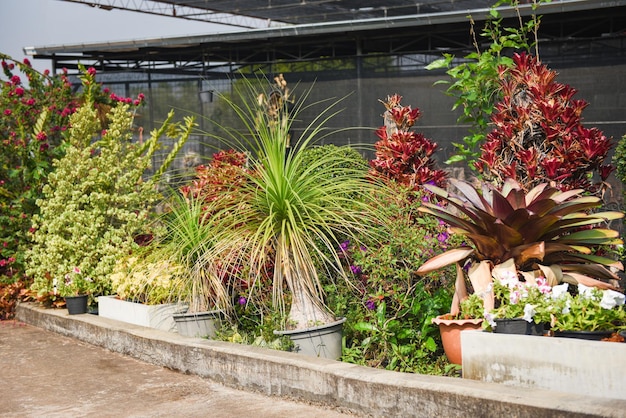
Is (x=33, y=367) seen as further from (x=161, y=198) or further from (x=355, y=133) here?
(x=355, y=133)

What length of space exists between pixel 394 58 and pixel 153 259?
15.9 ft

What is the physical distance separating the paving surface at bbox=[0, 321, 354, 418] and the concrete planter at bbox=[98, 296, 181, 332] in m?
0.35

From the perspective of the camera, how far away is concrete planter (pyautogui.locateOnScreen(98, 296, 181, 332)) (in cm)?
681

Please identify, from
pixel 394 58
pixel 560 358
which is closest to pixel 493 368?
pixel 560 358

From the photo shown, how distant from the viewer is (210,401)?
519 centimetres

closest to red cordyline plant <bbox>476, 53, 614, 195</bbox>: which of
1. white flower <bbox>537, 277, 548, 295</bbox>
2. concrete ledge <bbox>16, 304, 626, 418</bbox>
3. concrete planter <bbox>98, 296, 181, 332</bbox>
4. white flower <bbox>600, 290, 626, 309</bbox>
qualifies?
white flower <bbox>537, 277, 548, 295</bbox>

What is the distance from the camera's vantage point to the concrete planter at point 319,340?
551 centimetres

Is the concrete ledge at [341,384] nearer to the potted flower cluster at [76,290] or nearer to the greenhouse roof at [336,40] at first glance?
the potted flower cluster at [76,290]

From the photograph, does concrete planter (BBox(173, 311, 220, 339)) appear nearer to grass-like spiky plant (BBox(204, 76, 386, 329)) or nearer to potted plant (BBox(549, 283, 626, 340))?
grass-like spiky plant (BBox(204, 76, 386, 329))

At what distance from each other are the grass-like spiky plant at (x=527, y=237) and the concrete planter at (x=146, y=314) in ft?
8.59

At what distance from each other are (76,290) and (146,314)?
1312mm

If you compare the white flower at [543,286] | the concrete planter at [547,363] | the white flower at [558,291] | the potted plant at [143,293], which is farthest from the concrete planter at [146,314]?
the white flower at [558,291]

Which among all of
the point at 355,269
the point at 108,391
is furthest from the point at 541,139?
the point at 108,391

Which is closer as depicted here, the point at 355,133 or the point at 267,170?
the point at 267,170
